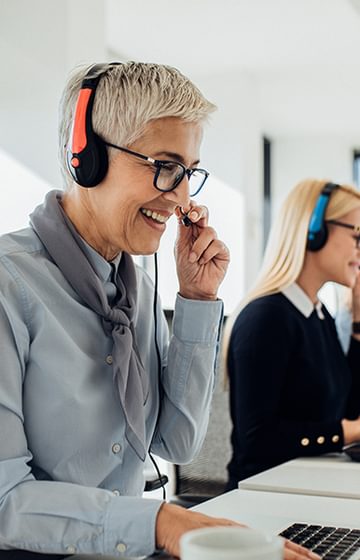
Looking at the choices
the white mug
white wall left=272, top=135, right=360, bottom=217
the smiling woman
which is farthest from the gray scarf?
white wall left=272, top=135, right=360, bottom=217

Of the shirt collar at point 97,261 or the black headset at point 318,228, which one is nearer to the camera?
the shirt collar at point 97,261

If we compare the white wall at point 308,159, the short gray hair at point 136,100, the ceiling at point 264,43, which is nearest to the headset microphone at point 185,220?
the short gray hair at point 136,100

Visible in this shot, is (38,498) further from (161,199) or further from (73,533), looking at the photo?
(161,199)

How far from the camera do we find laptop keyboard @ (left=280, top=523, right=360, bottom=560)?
100 cm

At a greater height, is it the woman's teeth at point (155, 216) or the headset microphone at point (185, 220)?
the headset microphone at point (185, 220)

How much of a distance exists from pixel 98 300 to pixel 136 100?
1.00 ft

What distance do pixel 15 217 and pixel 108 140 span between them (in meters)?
2.20

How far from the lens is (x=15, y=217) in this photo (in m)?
3.39

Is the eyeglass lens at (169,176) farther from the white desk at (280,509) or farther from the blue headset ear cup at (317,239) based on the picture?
the blue headset ear cup at (317,239)

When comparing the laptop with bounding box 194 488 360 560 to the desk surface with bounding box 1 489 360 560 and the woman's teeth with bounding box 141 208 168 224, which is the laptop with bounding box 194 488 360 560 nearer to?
the desk surface with bounding box 1 489 360 560

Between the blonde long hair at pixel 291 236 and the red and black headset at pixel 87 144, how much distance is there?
3.09 ft

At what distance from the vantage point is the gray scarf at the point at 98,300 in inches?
49.0

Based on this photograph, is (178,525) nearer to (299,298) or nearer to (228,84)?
(299,298)

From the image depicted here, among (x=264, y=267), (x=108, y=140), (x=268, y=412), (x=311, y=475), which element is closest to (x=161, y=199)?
(x=108, y=140)
